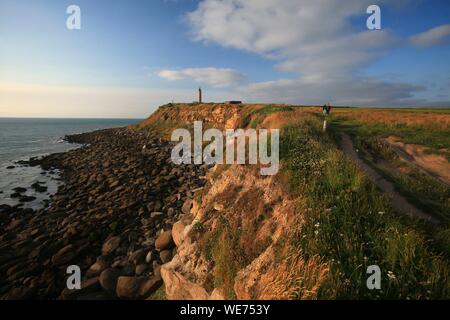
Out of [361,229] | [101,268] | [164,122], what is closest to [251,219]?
[361,229]

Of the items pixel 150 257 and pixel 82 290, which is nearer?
pixel 82 290

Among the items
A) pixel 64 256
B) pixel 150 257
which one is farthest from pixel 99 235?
pixel 150 257

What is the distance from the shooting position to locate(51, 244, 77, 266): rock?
11.9 metres

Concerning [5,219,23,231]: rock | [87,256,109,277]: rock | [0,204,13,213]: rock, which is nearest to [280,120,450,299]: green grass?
[87,256,109,277]: rock

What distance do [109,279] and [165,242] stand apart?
2.78 meters

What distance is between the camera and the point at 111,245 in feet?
42.3

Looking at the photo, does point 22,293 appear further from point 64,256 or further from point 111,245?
point 111,245

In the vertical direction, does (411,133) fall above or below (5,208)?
above

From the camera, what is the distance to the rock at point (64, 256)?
11.9 m

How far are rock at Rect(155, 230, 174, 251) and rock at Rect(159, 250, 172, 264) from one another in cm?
64

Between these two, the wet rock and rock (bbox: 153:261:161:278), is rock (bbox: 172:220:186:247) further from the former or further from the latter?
the wet rock

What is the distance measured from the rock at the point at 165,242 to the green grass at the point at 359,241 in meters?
7.04

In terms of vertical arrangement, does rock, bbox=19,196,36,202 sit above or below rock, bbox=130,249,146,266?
above
